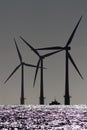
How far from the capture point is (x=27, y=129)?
409 feet

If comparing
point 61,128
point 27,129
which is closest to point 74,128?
point 61,128

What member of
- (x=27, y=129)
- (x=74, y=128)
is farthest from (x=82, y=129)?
(x=27, y=129)

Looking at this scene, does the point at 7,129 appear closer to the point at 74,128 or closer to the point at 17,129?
the point at 17,129

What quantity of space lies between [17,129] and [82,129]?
14.1 m

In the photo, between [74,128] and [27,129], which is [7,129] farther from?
[74,128]

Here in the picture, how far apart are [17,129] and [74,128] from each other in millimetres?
13156

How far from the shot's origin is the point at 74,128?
419ft

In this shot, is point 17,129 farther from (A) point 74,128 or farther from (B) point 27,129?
(A) point 74,128

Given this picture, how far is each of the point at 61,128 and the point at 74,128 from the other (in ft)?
9.79

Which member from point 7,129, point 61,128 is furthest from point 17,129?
point 61,128

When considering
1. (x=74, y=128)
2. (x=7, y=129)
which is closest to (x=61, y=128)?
(x=74, y=128)

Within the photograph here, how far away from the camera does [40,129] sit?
12538 cm

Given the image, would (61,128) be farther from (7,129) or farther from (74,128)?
(7,129)

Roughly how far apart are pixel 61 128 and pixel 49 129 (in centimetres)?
328
